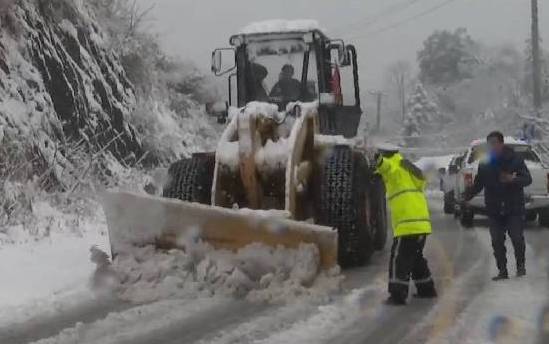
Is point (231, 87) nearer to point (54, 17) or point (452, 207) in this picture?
point (54, 17)

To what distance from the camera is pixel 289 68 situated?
35.9 ft

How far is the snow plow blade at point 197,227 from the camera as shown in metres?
7.89

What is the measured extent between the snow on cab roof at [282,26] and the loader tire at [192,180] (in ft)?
7.21

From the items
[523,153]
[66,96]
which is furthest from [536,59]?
[66,96]

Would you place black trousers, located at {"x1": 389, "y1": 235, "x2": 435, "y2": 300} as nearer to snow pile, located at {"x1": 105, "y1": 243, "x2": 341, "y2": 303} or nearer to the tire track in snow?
snow pile, located at {"x1": 105, "y1": 243, "x2": 341, "y2": 303}

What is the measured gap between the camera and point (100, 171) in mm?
14859

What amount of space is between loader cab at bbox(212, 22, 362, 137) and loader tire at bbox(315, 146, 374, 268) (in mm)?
1419

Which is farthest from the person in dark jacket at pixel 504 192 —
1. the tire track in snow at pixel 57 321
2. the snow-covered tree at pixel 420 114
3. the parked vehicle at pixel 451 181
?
the snow-covered tree at pixel 420 114

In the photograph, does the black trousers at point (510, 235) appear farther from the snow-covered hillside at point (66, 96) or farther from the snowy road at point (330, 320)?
the snow-covered hillside at point (66, 96)

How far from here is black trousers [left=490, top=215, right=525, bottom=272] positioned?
9.09 meters

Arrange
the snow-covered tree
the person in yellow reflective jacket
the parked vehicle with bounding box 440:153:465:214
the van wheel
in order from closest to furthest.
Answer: the person in yellow reflective jacket, the van wheel, the parked vehicle with bounding box 440:153:465:214, the snow-covered tree

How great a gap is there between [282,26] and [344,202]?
9.80ft

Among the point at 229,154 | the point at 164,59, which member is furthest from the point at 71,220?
the point at 164,59

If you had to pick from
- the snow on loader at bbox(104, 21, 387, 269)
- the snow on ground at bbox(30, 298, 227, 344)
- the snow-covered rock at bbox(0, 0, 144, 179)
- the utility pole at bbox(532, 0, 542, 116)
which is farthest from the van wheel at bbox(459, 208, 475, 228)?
the utility pole at bbox(532, 0, 542, 116)
